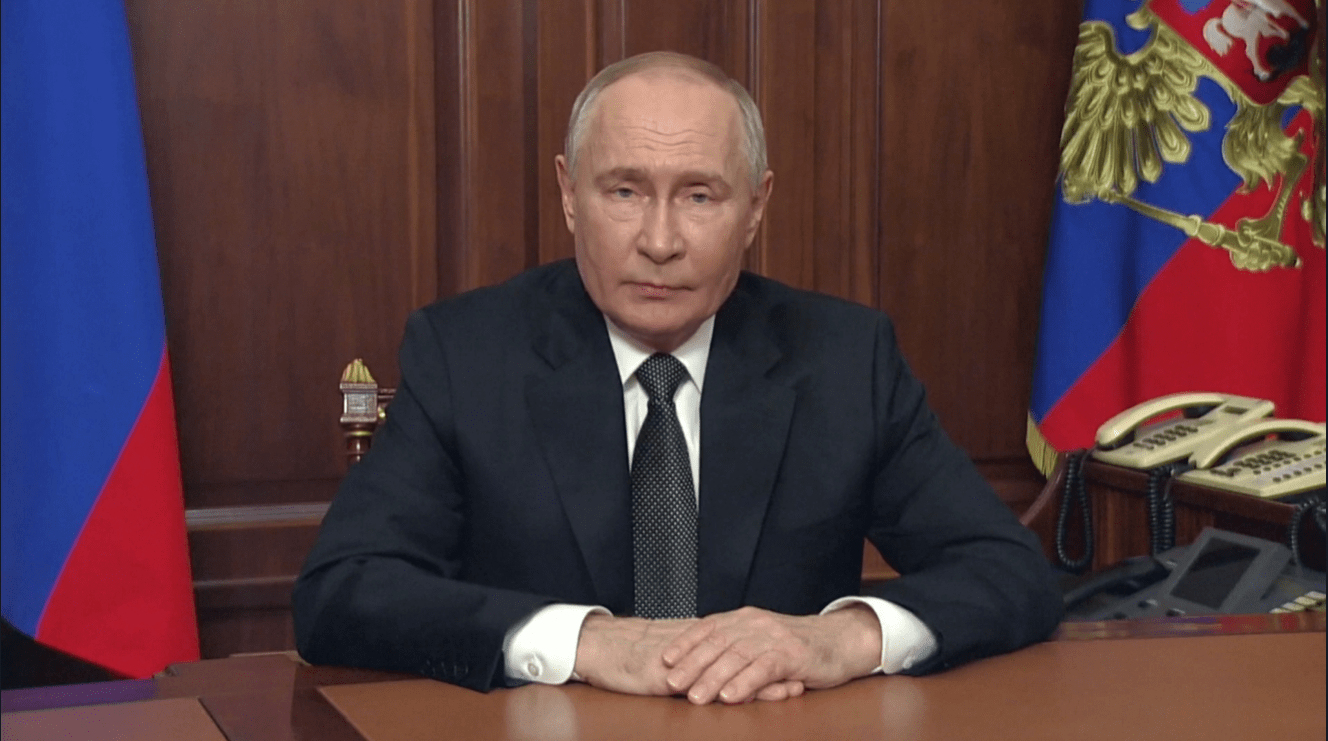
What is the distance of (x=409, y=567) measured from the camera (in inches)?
66.3

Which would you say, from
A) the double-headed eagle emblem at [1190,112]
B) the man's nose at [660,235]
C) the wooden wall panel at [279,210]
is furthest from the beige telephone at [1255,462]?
the wooden wall panel at [279,210]

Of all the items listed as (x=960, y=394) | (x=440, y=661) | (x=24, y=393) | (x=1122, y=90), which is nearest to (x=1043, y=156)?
(x=1122, y=90)

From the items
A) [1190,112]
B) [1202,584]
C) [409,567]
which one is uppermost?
[1190,112]

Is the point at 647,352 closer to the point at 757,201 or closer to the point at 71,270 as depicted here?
the point at 757,201

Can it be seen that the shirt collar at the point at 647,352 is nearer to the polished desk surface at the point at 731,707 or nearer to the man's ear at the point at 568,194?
the man's ear at the point at 568,194

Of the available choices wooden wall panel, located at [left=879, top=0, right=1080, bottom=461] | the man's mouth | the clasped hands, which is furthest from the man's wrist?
wooden wall panel, located at [left=879, top=0, right=1080, bottom=461]

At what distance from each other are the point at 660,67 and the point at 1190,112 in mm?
2027

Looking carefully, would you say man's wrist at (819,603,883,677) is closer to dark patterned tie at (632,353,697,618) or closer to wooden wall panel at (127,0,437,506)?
dark patterned tie at (632,353,697,618)

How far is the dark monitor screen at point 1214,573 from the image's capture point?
2230 millimetres

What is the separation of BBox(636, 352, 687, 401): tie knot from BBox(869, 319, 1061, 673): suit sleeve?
30cm

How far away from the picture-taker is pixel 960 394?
3.97 metres

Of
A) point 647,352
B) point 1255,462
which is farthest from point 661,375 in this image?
point 1255,462

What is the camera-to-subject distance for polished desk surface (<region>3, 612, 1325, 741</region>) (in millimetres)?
1150

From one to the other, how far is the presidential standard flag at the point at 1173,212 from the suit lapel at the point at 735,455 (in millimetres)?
1705
